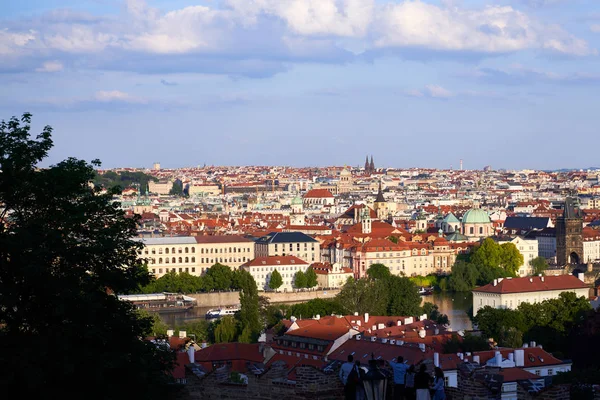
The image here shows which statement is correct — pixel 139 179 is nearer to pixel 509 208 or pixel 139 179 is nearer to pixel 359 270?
pixel 509 208

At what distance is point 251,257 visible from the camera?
63.7m

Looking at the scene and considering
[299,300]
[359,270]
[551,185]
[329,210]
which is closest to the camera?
[299,300]

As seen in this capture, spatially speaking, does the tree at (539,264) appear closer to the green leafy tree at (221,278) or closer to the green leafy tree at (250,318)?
the green leafy tree at (221,278)

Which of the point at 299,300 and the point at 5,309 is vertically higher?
the point at 5,309

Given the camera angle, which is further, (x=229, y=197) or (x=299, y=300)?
(x=229, y=197)

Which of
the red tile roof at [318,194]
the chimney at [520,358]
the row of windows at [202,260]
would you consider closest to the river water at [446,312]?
the row of windows at [202,260]

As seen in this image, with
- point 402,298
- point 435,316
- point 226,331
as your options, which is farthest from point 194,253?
point 226,331

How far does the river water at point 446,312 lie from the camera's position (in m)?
41.0

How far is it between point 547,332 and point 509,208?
8364 cm

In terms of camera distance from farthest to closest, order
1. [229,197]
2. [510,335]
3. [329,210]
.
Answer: [229,197]
[329,210]
[510,335]

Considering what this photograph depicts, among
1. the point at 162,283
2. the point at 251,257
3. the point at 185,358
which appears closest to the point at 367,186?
the point at 251,257

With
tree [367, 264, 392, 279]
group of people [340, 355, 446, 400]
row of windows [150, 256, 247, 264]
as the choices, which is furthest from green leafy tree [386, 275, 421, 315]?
group of people [340, 355, 446, 400]

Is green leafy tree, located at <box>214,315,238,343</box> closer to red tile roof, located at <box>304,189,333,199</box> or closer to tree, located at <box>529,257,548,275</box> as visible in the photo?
tree, located at <box>529,257,548,275</box>

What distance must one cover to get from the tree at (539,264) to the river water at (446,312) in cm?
741
